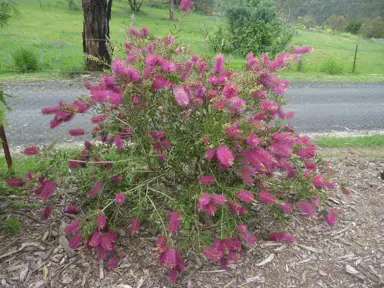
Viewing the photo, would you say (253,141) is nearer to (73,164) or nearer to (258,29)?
(73,164)

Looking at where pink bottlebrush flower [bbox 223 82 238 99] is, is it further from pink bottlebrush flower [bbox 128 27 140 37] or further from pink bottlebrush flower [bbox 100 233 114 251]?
pink bottlebrush flower [bbox 100 233 114 251]

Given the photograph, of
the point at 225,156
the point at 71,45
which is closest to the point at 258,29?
the point at 71,45

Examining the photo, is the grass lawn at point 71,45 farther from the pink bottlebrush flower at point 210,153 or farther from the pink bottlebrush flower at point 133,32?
the pink bottlebrush flower at point 210,153

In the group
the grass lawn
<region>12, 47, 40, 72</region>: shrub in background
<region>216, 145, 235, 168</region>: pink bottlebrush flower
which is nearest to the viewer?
<region>216, 145, 235, 168</region>: pink bottlebrush flower

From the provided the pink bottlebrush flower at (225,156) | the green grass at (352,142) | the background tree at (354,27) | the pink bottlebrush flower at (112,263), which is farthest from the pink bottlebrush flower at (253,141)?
the background tree at (354,27)

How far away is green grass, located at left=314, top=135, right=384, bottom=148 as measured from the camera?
5.18m

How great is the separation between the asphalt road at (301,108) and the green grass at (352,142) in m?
0.92

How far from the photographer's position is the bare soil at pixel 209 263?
2.42 meters

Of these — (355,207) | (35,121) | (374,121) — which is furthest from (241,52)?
(355,207)

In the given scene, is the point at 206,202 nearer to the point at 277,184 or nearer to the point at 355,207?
the point at 277,184

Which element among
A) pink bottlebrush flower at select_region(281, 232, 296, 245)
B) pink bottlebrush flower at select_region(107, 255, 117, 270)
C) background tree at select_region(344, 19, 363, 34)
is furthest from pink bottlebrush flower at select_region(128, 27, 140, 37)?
background tree at select_region(344, 19, 363, 34)

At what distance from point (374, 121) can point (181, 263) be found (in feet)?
21.2

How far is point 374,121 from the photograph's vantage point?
7301mm

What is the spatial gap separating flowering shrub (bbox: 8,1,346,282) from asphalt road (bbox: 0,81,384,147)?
3.05m
